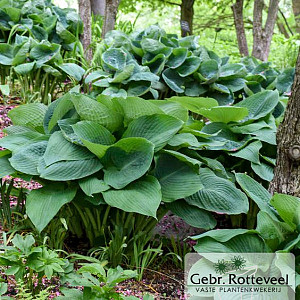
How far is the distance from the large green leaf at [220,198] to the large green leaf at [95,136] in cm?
48

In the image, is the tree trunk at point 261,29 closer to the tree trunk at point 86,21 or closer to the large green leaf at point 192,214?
the tree trunk at point 86,21

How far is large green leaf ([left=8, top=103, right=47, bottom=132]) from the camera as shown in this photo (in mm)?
2347

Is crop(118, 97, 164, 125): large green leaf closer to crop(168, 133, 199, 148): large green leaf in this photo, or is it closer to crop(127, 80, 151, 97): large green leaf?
crop(168, 133, 199, 148): large green leaf

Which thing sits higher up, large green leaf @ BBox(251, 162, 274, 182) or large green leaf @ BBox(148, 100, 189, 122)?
large green leaf @ BBox(148, 100, 189, 122)

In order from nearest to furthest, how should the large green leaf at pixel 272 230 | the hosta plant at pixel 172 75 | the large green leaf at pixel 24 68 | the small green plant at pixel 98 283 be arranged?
the small green plant at pixel 98 283 < the large green leaf at pixel 272 230 < the hosta plant at pixel 172 75 < the large green leaf at pixel 24 68

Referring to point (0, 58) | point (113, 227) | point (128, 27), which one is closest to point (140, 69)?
point (0, 58)

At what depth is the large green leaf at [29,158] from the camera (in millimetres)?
1952

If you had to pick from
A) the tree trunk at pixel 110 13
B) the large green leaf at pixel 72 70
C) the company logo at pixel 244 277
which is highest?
the tree trunk at pixel 110 13

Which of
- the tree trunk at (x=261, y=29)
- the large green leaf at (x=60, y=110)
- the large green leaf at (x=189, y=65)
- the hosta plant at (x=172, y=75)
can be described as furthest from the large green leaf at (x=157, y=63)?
the tree trunk at (x=261, y=29)

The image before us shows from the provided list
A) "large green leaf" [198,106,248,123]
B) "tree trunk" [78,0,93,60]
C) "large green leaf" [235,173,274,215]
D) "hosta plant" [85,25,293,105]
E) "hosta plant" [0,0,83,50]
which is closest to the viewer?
"large green leaf" [235,173,274,215]

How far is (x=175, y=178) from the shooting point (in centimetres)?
206

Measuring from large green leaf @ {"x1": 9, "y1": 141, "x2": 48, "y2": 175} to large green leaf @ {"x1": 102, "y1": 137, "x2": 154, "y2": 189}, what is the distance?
12.9 inches

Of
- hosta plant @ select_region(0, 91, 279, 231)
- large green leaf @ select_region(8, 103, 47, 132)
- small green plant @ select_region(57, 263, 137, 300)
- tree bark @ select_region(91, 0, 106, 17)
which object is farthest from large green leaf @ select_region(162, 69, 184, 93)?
tree bark @ select_region(91, 0, 106, 17)

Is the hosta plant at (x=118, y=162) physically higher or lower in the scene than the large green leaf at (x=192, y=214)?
higher
